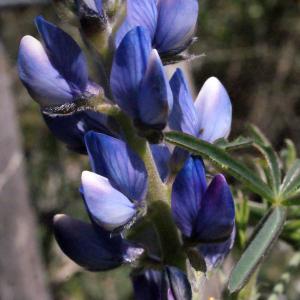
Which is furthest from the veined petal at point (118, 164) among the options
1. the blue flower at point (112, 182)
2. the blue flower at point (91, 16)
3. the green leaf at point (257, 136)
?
the green leaf at point (257, 136)

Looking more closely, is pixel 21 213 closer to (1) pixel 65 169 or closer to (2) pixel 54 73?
(1) pixel 65 169

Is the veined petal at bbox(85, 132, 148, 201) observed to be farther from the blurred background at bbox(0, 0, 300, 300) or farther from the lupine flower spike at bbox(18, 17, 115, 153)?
the blurred background at bbox(0, 0, 300, 300)

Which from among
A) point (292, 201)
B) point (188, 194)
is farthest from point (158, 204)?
point (292, 201)

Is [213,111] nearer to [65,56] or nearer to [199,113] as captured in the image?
[199,113]

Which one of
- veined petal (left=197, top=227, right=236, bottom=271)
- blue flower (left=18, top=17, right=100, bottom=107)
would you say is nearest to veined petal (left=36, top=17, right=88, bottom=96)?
blue flower (left=18, top=17, right=100, bottom=107)

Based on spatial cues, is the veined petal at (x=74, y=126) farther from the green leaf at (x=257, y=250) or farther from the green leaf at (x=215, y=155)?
the green leaf at (x=257, y=250)

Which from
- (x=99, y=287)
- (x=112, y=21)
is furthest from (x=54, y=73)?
(x=99, y=287)
